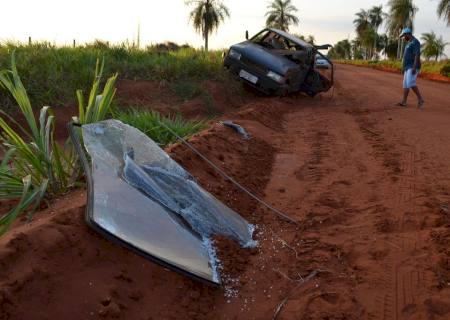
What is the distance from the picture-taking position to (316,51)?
12.9 meters

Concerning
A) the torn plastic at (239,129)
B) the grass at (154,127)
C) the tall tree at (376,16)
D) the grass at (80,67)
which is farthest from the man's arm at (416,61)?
the tall tree at (376,16)

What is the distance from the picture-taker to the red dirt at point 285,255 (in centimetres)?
299

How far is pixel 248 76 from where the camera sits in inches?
481

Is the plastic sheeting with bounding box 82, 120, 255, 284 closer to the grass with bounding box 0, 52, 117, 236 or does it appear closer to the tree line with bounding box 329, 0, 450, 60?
the grass with bounding box 0, 52, 117, 236

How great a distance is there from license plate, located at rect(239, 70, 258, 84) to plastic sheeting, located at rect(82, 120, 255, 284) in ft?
26.5

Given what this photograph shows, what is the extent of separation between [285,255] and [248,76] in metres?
8.67

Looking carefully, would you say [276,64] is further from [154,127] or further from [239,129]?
[154,127]

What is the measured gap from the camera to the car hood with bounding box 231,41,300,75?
1177cm

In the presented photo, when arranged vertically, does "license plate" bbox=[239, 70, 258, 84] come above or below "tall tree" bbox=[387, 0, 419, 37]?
below

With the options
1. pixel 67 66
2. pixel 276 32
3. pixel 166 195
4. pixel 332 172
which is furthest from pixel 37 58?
pixel 166 195

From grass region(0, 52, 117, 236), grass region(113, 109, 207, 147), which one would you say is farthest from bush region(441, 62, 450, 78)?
grass region(0, 52, 117, 236)

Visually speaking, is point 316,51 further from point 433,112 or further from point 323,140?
point 323,140

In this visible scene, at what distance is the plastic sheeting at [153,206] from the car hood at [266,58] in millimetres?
7783

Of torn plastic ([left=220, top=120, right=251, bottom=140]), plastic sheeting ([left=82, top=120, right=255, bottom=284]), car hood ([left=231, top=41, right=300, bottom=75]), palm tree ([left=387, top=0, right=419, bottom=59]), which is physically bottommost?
torn plastic ([left=220, top=120, right=251, bottom=140])
